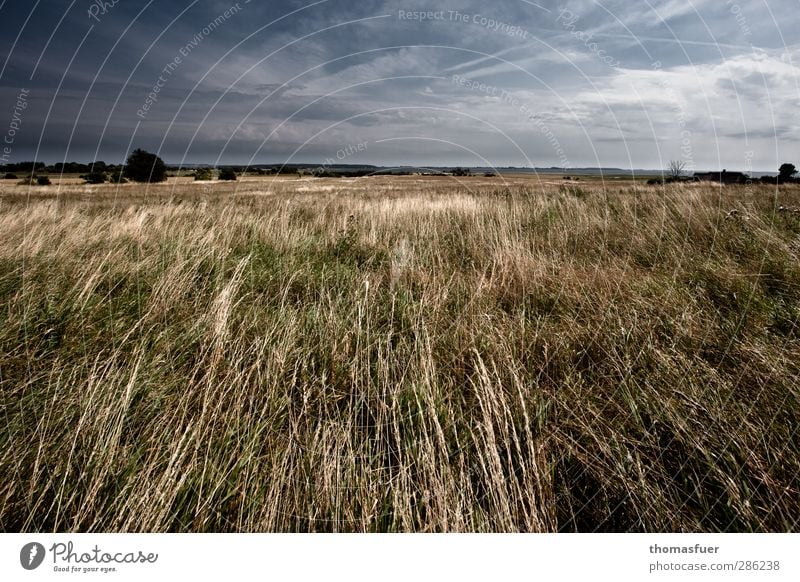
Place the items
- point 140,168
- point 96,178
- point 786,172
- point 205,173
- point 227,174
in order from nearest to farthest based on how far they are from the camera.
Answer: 1. point 786,172
2. point 205,173
3. point 140,168
4. point 96,178
5. point 227,174

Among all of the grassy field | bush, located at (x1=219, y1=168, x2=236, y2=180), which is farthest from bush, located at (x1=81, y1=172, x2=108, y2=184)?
the grassy field

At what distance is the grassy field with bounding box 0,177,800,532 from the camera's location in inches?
63.1

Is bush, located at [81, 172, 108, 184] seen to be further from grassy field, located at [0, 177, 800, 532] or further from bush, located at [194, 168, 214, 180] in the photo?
grassy field, located at [0, 177, 800, 532]

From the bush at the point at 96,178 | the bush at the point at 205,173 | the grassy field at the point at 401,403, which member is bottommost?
the grassy field at the point at 401,403

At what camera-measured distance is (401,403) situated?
84.0 inches

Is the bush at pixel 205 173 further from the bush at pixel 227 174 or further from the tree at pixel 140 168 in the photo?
the bush at pixel 227 174

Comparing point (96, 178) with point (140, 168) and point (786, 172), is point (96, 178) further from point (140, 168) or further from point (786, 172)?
point (786, 172)

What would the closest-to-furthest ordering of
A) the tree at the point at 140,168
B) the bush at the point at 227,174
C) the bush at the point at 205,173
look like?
the bush at the point at 205,173 < the tree at the point at 140,168 < the bush at the point at 227,174

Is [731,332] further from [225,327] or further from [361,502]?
[225,327]

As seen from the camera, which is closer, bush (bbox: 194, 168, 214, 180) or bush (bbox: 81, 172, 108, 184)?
bush (bbox: 194, 168, 214, 180)

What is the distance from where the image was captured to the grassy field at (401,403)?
1604 mm

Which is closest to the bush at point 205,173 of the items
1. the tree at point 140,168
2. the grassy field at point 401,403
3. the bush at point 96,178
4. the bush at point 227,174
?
the tree at point 140,168

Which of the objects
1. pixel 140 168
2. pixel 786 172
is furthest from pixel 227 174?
pixel 786 172

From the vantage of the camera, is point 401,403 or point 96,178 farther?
point 96,178
